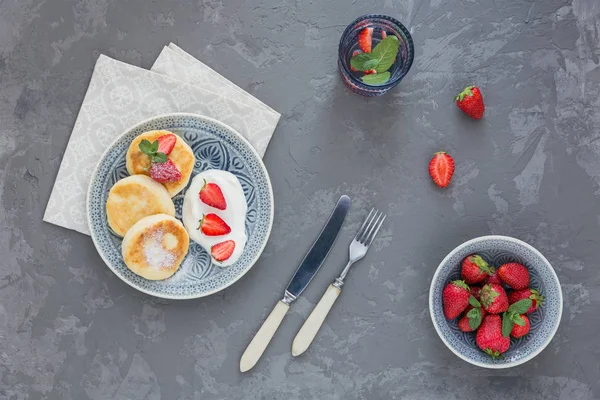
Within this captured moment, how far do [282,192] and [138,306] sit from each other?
470 millimetres

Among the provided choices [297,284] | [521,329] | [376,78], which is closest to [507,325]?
[521,329]

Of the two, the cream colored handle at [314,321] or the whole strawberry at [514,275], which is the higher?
the whole strawberry at [514,275]

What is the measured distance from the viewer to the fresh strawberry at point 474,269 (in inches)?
59.2

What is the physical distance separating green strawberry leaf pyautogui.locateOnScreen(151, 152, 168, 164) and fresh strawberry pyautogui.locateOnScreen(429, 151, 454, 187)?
2.22 feet

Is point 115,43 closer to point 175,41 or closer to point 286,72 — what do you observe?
point 175,41

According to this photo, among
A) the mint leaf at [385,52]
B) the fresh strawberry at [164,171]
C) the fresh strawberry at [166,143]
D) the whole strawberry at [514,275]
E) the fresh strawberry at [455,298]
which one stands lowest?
the fresh strawberry at [164,171]

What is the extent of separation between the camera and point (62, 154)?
158 centimetres

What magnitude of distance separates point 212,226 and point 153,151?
0.22m

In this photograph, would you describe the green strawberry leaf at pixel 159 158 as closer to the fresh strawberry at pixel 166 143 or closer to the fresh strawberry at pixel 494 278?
the fresh strawberry at pixel 166 143

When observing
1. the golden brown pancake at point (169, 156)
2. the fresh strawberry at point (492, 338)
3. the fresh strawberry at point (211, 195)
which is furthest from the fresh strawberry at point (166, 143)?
the fresh strawberry at point (492, 338)

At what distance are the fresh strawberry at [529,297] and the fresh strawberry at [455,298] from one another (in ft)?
0.40

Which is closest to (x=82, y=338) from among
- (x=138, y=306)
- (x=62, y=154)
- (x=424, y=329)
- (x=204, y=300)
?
(x=138, y=306)

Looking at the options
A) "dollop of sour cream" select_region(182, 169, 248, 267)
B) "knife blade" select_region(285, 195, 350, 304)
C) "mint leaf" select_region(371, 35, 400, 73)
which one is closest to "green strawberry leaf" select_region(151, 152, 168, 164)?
"dollop of sour cream" select_region(182, 169, 248, 267)

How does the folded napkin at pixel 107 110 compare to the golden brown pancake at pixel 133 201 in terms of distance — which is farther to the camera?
the folded napkin at pixel 107 110
